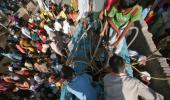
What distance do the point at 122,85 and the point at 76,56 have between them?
2315 millimetres

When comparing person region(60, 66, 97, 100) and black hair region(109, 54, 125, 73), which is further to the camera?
person region(60, 66, 97, 100)

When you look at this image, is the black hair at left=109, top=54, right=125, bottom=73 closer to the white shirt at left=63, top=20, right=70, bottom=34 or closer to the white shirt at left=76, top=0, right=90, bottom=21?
the white shirt at left=63, top=20, right=70, bottom=34

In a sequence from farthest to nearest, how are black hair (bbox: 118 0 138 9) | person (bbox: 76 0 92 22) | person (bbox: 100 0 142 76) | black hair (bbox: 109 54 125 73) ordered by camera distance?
person (bbox: 76 0 92 22) → black hair (bbox: 118 0 138 9) → person (bbox: 100 0 142 76) → black hair (bbox: 109 54 125 73)

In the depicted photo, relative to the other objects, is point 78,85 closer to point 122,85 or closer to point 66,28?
point 122,85

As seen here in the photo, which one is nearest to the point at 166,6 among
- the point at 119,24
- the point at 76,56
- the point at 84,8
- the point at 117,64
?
the point at 84,8

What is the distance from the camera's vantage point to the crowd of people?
16.9 ft

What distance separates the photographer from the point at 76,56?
706 cm

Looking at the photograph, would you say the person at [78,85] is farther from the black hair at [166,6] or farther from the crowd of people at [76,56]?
the black hair at [166,6]

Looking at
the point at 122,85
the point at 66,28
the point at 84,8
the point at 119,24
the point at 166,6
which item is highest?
the point at 84,8

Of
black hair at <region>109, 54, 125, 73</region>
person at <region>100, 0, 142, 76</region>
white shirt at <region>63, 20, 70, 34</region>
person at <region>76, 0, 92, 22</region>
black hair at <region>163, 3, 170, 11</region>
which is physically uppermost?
person at <region>76, 0, 92, 22</region>

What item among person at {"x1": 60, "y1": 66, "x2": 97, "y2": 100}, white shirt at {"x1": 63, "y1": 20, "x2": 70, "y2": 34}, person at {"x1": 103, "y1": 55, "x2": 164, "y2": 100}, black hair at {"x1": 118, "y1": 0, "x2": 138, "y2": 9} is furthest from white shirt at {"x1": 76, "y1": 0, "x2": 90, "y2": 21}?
person at {"x1": 103, "y1": 55, "x2": 164, "y2": 100}

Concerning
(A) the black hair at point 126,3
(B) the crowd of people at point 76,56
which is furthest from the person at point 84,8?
(A) the black hair at point 126,3

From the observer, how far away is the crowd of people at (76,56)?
5.14 metres

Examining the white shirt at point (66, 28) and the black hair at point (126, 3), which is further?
the white shirt at point (66, 28)
